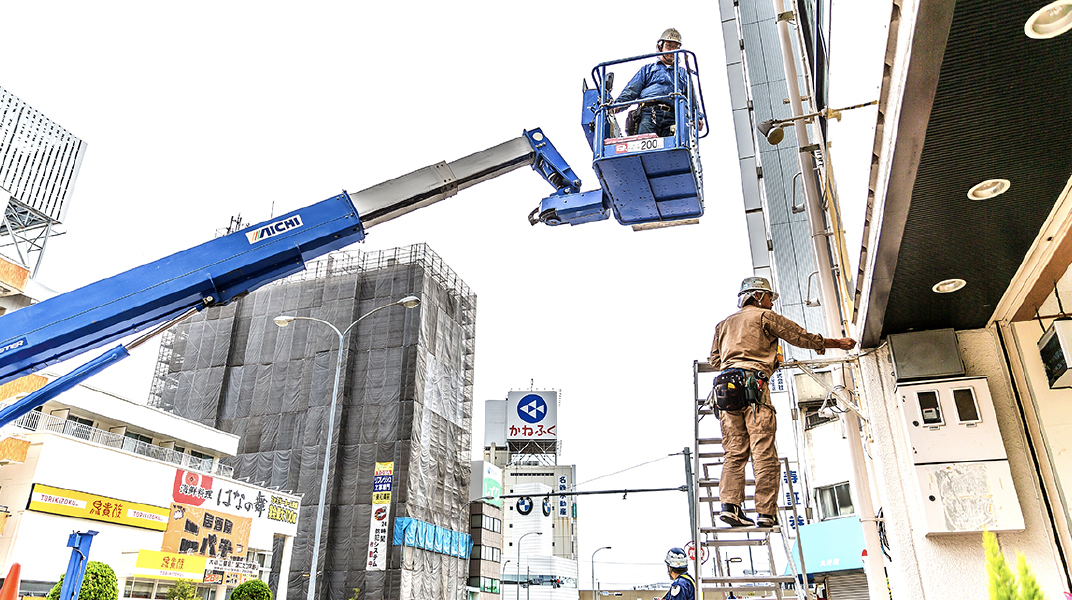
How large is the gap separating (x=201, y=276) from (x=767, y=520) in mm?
6178

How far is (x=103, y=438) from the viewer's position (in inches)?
922

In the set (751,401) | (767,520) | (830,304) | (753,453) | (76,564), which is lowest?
(76,564)

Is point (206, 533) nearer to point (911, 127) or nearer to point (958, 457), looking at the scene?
point (958, 457)

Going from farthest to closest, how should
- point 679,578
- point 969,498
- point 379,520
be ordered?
point 379,520 < point 679,578 < point 969,498

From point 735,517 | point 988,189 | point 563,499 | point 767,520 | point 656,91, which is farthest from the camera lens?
point 563,499

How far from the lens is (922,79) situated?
261cm

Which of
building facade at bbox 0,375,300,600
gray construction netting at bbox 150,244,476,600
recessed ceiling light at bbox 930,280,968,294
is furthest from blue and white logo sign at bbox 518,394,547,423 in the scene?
recessed ceiling light at bbox 930,280,968,294

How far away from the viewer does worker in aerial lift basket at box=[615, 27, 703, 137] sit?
356 inches

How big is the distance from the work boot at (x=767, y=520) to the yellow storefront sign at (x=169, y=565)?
873 inches

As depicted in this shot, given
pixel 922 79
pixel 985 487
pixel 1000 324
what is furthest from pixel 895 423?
pixel 922 79

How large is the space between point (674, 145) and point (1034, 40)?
20.5ft

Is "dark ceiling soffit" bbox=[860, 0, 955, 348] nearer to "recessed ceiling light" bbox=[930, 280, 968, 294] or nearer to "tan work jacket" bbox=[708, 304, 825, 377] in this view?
"recessed ceiling light" bbox=[930, 280, 968, 294]

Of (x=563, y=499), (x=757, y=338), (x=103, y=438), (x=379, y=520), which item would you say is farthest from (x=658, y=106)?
(x=563, y=499)

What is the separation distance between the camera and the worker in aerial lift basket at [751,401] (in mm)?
5250
